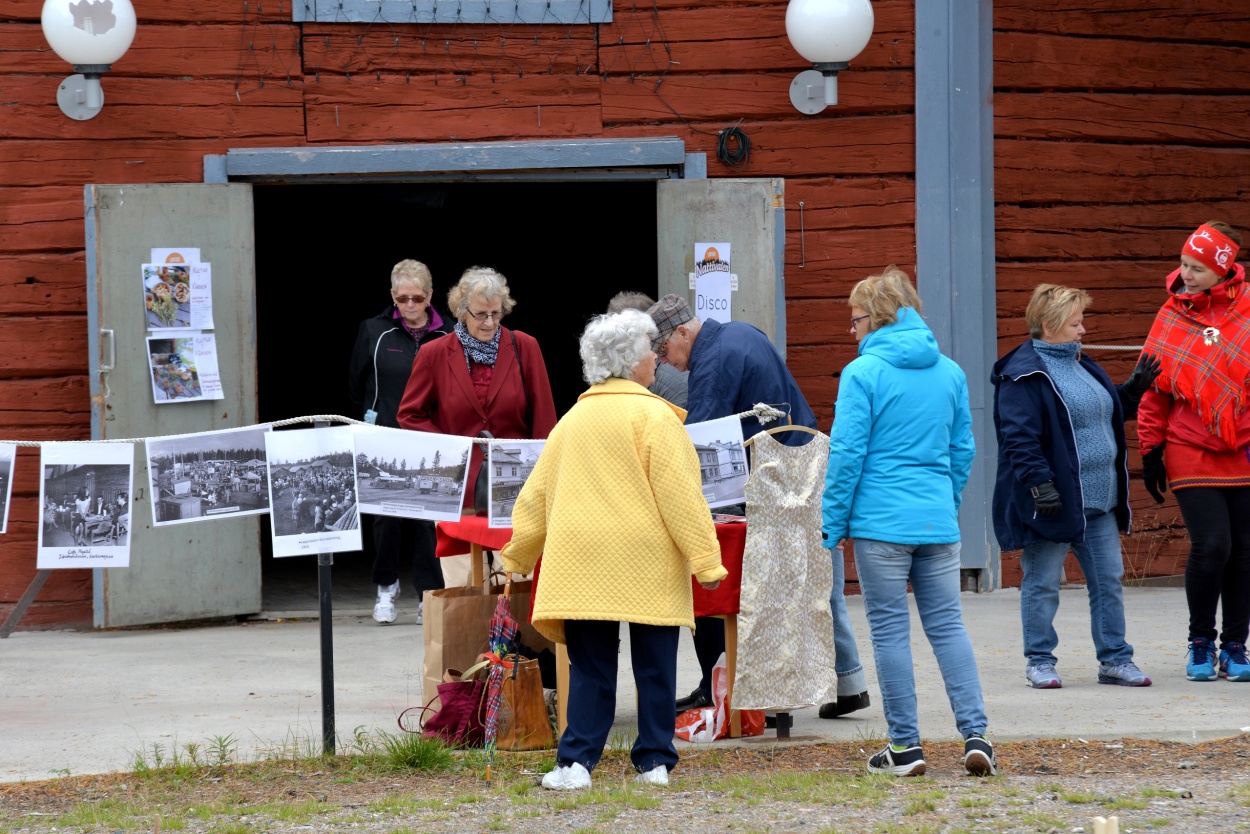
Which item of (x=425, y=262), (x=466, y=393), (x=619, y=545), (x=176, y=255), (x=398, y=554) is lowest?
(x=398, y=554)

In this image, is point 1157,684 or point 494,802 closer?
point 494,802

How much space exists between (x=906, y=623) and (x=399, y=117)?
439cm

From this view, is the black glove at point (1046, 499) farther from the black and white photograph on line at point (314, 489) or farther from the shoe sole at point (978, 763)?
the black and white photograph on line at point (314, 489)

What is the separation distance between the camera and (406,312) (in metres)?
7.51

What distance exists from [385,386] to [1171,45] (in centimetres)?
502

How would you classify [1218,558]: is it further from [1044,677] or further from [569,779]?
[569,779]

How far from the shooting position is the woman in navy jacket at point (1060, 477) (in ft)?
19.0

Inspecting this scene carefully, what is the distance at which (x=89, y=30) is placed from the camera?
7.27 metres

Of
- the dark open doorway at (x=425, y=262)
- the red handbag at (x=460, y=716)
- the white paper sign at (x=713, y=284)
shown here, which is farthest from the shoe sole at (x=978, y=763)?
the dark open doorway at (x=425, y=262)

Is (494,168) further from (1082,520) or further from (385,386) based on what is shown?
(1082,520)

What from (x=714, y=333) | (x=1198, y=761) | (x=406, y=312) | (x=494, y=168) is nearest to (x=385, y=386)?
(x=406, y=312)

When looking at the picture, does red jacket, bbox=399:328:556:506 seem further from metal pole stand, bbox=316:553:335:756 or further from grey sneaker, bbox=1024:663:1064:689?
grey sneaker, bbox=1024:663:1064:689

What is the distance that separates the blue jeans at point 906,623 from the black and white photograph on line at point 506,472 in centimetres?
125

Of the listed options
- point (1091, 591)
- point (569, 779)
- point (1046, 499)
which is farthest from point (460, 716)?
point (1091, 591)
